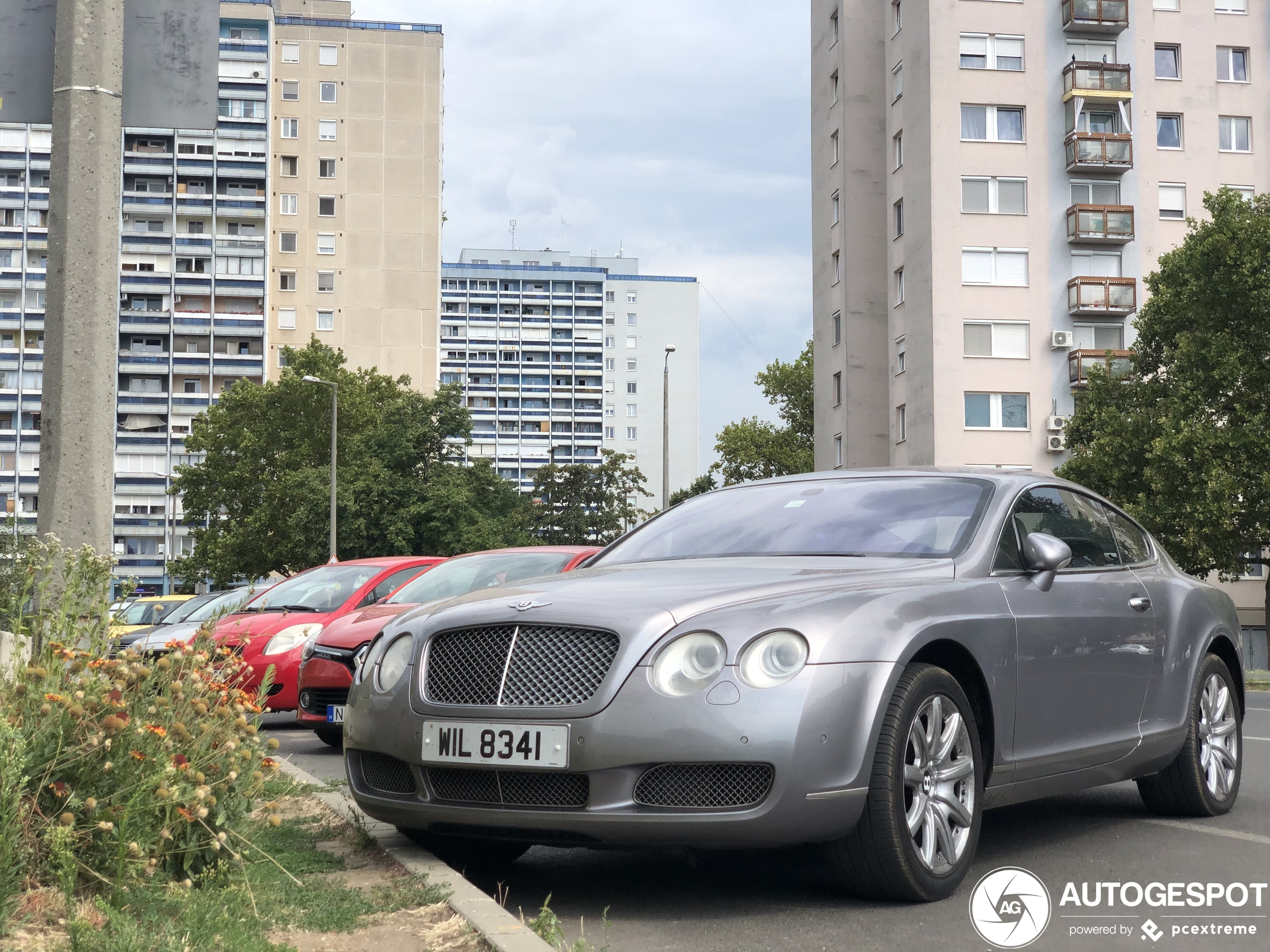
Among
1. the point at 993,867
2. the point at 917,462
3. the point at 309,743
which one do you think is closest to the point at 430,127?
the point at 917,462

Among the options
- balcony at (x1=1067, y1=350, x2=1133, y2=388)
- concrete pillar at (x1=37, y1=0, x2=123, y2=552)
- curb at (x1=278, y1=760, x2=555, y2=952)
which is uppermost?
balcony at (x1=1067, y1=350, x2=1133, y2=388)

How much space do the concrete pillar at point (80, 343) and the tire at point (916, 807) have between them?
10.2ft

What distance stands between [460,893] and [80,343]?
2864 millimetres

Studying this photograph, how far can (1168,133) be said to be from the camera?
4825 centimetres

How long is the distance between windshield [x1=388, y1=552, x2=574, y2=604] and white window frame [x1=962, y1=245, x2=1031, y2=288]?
3677cm

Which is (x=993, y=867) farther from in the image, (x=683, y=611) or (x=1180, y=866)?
(x=683, y=611)

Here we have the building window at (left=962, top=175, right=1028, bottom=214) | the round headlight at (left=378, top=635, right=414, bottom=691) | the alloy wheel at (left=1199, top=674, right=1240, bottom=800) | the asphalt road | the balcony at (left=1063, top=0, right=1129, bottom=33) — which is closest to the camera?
the asphalt road

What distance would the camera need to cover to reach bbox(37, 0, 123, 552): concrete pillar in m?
6.12

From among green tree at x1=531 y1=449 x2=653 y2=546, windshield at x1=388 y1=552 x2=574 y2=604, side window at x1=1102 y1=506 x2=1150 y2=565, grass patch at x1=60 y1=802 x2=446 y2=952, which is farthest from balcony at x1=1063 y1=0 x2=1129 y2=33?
grass patch at x1=60 y1=802 x2=446 y2=952

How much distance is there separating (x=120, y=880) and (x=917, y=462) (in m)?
45.3

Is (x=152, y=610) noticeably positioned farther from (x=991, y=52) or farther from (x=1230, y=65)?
(x=1230, y=65)

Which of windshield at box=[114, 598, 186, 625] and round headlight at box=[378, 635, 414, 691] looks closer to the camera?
round headlight at box=[378, 635, 414, 691]

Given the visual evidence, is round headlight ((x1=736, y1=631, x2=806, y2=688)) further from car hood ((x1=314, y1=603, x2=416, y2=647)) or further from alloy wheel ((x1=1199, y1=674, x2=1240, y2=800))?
car hood ((x1=314, y1=603, x2=416, y2=647))

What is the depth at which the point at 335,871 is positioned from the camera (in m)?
5.16
